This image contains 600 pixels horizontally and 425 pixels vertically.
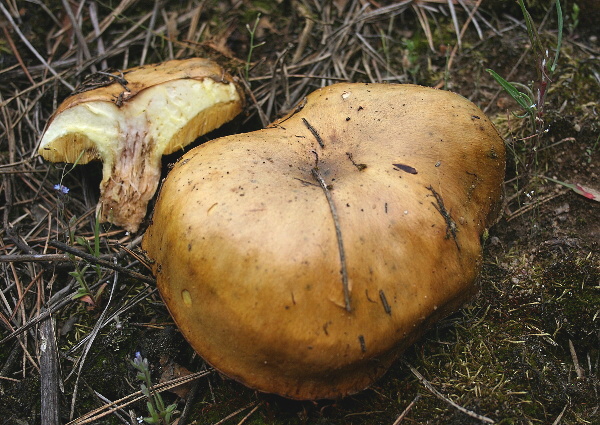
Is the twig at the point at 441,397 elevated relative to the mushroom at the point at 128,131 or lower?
lower

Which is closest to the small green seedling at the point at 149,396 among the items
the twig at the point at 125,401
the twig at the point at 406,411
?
the twig at the point at 125,401

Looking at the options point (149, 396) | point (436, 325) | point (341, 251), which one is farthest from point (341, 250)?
point (149, 396)

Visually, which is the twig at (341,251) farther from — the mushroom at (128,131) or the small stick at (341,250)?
the mushroom at (128,131)

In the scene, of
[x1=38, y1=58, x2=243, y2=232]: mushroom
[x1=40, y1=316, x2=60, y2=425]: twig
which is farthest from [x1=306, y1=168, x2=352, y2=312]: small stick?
[x1=40, y1=316, x2=60, y2=425]: twig

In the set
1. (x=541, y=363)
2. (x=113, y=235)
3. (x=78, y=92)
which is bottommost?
(x=541, y=363)

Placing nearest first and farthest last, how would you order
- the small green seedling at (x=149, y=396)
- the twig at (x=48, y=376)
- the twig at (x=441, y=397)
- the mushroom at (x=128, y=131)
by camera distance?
the small green seedling at (x=149, y=396)
the twig at (x=441, y=397)
the twig at (x=48, y=376)
the mushroom at (x=128, y=131)

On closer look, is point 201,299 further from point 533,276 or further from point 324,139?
point 533,276

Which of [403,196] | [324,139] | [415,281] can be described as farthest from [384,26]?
[415,281]
